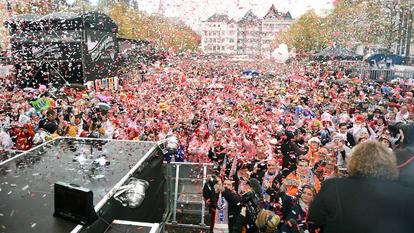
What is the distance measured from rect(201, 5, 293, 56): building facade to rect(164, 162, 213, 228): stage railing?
296 ft

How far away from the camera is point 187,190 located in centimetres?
547

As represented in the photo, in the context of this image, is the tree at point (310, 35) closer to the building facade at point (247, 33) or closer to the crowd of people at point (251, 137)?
the crowd of people at point (251, 137)

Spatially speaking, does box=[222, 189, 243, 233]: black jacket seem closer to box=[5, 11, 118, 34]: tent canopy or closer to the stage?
the stage

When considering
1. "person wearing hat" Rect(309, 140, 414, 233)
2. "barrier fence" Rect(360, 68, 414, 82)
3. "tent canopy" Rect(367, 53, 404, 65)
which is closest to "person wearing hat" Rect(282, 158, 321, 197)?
"person wearing hat" Rect(309, 140, 414, 233)

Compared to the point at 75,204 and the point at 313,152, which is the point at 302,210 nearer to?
the point at 313,152

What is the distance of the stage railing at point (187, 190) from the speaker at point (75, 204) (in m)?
2.83

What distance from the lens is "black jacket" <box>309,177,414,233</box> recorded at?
197 centimetres

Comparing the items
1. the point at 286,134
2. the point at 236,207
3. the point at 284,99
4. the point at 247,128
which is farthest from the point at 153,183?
the point at 284,99

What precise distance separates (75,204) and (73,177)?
995 mm

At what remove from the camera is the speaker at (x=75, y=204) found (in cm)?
241

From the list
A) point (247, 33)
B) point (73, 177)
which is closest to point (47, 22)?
point (73, 177)

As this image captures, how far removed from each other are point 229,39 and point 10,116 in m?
97.2

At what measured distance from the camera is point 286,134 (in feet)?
21.5

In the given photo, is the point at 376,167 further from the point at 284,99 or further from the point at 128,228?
the point at 284,99
